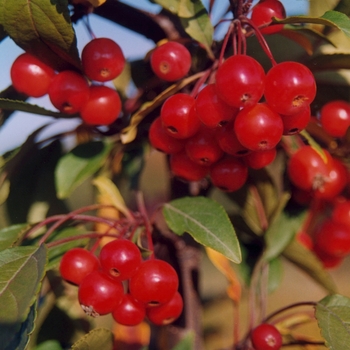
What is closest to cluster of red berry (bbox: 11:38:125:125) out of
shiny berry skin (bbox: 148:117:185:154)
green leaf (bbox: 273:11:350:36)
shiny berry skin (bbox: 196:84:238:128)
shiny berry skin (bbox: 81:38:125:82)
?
shiny berry skin (bbox: 81:38:125:82)

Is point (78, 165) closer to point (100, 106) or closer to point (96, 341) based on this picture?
point (100, 106)

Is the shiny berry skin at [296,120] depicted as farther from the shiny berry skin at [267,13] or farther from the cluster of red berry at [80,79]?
the cluster of red berry at [80,79]

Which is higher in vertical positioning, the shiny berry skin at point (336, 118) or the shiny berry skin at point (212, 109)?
the shiny berry skin at point (212, 109)

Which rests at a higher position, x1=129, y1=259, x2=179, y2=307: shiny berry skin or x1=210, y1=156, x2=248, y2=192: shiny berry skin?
x1=210, y1=156, x2=248, y2=192: shiny berry skin

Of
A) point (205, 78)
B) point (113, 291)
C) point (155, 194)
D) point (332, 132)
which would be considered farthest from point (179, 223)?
point (155, 194)

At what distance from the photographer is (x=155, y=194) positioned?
2666mm

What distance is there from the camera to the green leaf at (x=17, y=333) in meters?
0.78

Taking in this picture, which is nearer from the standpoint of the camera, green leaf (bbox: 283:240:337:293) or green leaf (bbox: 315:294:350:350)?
green leaf (bbox: 315:294:350:350)

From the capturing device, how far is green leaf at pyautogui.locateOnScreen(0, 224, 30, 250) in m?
1.13

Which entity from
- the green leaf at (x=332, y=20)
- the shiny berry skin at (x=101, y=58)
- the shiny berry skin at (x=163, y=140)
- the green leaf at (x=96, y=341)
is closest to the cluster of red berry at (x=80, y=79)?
the shiny berry skin at (x=101, y=58)

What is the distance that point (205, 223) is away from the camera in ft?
3.33

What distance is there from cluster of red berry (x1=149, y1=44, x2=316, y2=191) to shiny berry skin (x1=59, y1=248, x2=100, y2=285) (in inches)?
11.2

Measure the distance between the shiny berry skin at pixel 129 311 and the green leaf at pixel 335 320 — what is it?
0.37 m

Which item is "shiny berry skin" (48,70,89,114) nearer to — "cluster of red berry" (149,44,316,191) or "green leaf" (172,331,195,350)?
"cluster of red berry" (149,44,316,191)
